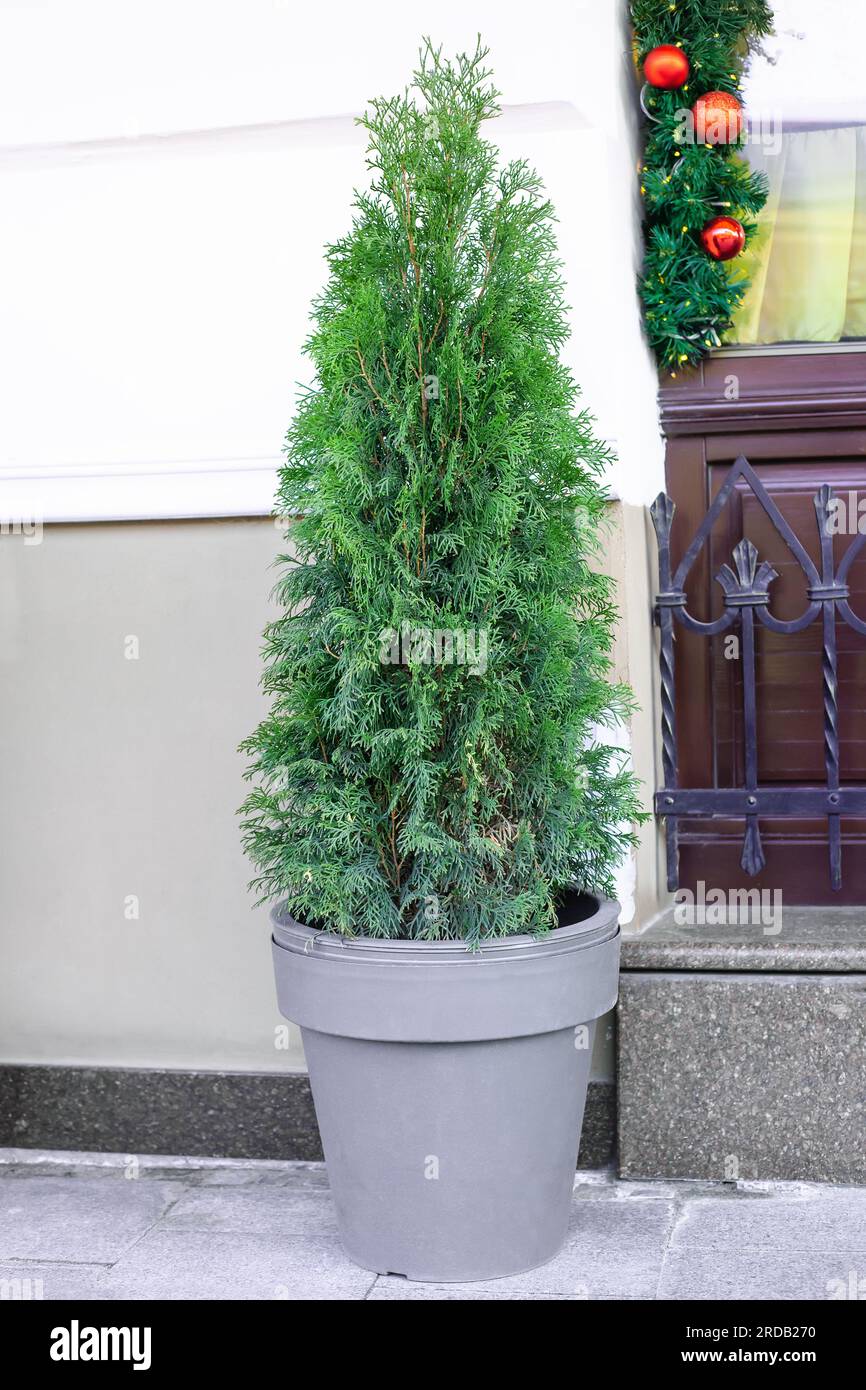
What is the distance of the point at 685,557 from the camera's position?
2.99 metres

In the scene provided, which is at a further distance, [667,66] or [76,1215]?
[667,66]

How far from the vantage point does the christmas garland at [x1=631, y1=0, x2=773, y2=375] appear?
308 cm

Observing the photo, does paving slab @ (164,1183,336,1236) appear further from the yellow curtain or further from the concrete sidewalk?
the yellow curtain

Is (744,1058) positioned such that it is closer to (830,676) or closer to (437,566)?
(830,676)

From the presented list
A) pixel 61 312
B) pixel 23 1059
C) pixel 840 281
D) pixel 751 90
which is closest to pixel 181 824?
pixel 23 1059

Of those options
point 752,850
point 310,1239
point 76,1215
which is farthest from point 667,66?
point 76,1215

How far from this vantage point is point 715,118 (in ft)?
10.1

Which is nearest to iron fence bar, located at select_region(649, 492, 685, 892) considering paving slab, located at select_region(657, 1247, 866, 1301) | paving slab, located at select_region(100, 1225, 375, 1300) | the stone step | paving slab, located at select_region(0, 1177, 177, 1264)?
the stone step

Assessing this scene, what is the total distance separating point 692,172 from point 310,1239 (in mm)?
2509

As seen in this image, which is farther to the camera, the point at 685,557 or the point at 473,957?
the point at 685,557

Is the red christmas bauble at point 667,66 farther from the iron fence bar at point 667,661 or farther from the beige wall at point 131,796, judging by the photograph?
the beige wall at point 131,796

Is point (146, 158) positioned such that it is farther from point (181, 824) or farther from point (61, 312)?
point (181, 824)

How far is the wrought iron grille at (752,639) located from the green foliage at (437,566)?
2.11ft
